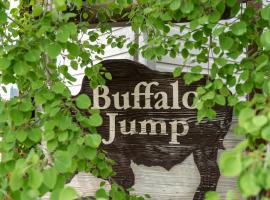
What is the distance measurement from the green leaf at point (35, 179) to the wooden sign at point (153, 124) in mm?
1190

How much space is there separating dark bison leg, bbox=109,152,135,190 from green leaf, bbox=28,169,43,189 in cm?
124

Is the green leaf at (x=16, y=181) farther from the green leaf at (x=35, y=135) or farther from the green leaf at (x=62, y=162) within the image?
the green leaf at (x=35, y=135)

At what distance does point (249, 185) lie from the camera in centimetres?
69

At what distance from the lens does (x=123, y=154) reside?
2.09 meters

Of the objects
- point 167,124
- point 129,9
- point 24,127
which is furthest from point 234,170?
point 129,9

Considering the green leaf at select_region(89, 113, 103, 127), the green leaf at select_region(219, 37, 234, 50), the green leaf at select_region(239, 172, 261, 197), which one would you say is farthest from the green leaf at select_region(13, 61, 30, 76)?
the green leaf at select_region(239, 172, 261, 197)

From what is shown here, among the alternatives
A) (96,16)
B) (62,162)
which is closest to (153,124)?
(96,16)

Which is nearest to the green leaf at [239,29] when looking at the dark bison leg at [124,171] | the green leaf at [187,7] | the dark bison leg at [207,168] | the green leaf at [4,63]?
the green leaf at [187,7]

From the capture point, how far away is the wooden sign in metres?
1.91

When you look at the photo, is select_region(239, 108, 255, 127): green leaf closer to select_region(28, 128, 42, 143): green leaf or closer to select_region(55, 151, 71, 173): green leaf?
select_region(55, 151, 71, 173): green leaf

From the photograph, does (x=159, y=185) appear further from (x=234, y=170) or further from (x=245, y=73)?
(x=234, y=170)

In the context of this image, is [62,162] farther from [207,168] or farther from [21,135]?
[207,168]

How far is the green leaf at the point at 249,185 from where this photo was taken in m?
0.69

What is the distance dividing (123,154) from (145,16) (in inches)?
29.6
